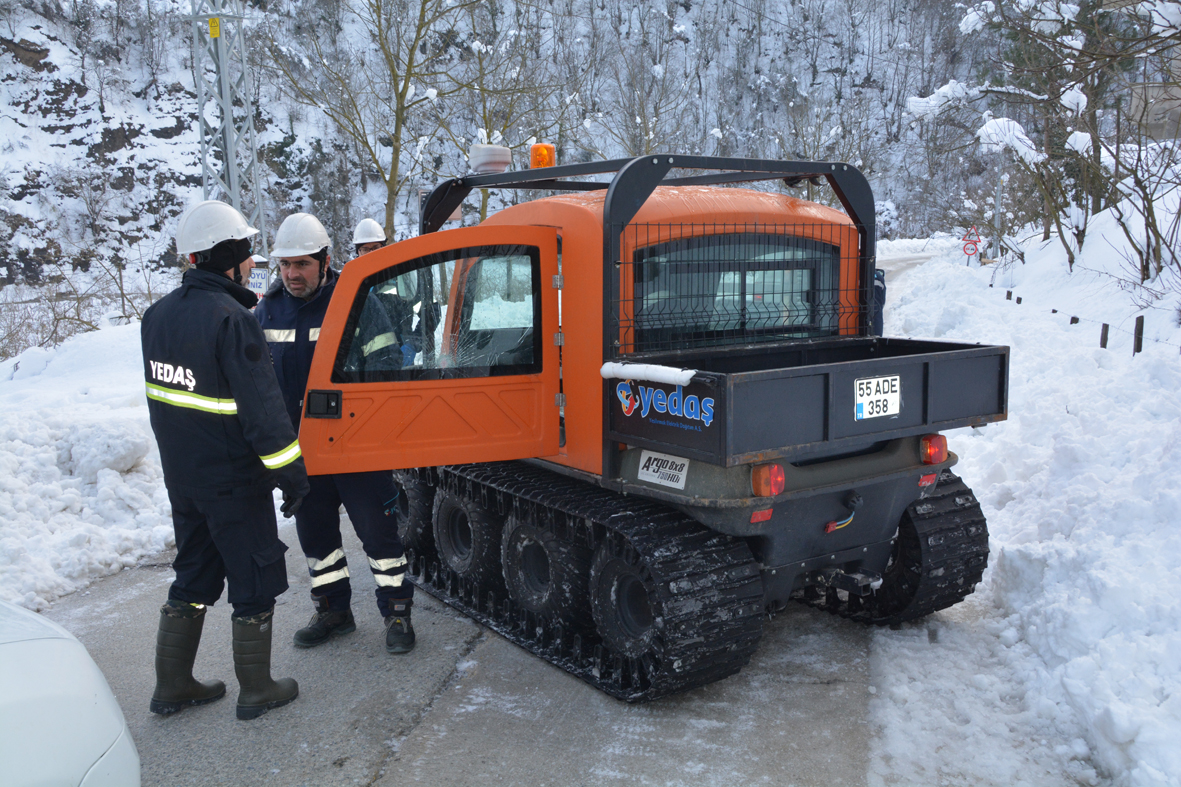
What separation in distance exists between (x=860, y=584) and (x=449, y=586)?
2.51 m

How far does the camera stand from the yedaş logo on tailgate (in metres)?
3.49

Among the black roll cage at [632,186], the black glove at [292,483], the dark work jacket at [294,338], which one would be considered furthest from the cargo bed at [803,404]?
the dark work jacket at [294,338]

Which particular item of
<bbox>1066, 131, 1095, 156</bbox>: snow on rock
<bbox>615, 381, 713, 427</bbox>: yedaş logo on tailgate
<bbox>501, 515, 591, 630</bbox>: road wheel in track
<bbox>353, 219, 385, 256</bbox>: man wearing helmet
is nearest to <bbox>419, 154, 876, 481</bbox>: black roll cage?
<bbox>615, 381, 713, 427</bbox>: yedaş logo on tailgate

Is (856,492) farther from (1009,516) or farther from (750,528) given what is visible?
(1009,516)

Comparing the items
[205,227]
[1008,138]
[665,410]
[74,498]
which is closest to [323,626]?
[205,227]

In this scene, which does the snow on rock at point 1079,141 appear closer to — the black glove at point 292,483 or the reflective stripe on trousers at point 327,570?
the reflective stripe on trousers at point 327,570

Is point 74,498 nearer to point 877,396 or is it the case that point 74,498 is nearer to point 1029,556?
point 877,396

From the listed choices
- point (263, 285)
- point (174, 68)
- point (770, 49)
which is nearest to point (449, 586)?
point (263, 285)

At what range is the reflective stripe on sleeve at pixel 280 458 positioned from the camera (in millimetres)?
3766

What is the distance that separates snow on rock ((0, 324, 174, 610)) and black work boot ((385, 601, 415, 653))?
90.3 inches

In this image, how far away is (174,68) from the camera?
43.4 meters

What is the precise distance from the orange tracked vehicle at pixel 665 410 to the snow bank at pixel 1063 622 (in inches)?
15.0

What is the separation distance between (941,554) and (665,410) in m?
1.90

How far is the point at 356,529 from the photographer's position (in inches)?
187
